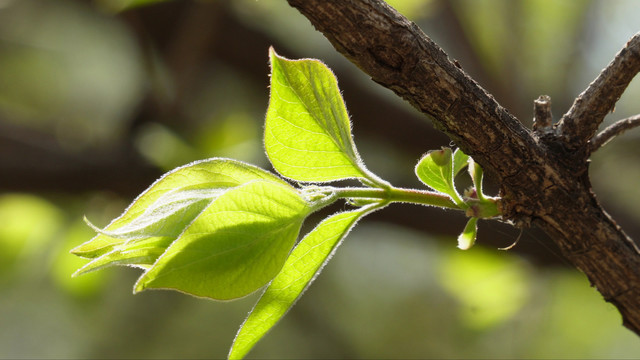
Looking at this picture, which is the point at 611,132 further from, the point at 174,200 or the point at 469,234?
the point at 174,200

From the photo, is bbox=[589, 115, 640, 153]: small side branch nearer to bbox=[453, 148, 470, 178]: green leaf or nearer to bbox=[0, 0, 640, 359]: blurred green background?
bbox=[453, 148, 470, 178]: green leaf

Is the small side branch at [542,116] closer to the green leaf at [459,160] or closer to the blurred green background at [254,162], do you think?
the green leaf at [459,160]

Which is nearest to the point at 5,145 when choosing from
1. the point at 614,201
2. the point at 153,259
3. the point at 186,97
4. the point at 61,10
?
the point at 186,97

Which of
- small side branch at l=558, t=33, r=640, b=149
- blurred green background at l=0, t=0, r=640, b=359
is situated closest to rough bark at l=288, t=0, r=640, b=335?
small side branch at l=558, t=33, r=640, b=149

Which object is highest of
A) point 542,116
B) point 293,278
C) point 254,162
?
point 542,116

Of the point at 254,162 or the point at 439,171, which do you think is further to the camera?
the point at 254,162

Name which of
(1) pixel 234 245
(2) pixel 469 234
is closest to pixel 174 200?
(1) pixel 234 245
